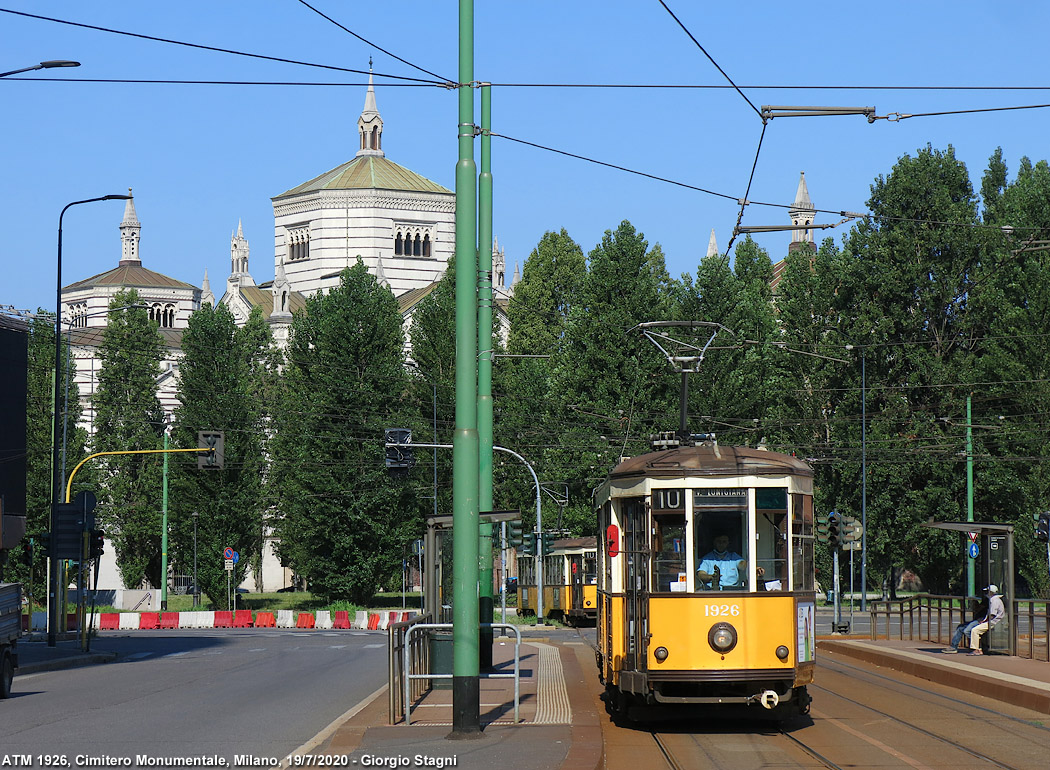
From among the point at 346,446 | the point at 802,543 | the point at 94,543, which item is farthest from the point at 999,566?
the point at 346,446

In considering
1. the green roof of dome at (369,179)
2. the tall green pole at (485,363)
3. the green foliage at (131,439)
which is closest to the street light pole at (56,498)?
the tall green pole at (485,363)

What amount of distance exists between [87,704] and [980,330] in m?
46.1

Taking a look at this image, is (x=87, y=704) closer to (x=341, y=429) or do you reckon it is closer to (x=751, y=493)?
(x=751, y=493)

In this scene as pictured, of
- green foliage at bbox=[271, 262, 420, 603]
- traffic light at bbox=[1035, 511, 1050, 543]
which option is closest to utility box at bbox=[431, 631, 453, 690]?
traffic light at bbox=[1035, 511, 1050, 543]

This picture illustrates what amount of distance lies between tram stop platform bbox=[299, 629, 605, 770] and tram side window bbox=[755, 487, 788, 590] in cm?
220

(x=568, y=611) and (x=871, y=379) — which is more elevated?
(x=871, y=379)

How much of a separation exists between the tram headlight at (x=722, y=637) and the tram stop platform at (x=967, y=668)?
4.39m

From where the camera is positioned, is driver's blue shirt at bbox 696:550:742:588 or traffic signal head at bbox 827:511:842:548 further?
traffic signal head at bbox 827:511:842:548

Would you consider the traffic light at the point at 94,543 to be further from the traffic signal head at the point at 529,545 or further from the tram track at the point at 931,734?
the tram track at the point at 931,734

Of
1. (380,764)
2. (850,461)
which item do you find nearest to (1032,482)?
(850,461)

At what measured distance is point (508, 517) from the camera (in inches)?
722

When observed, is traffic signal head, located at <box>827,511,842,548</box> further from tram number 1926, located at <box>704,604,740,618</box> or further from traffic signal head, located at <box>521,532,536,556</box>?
tram number 1926, located at <box>704,604,740,618</box>

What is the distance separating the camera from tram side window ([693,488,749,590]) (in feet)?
47.6

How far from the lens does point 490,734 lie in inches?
520
